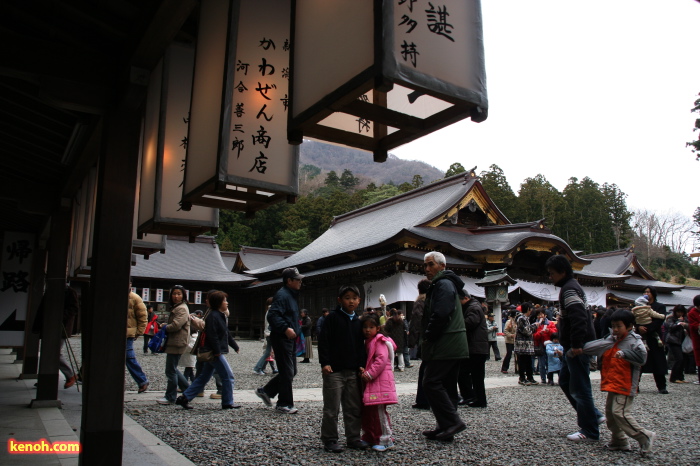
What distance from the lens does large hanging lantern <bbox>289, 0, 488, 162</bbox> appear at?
2.02m

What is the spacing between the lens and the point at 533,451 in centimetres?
429

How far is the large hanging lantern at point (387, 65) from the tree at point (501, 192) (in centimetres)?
4092

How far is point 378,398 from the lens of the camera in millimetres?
4188

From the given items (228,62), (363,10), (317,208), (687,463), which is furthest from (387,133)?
(317,208)

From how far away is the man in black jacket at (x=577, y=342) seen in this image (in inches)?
175

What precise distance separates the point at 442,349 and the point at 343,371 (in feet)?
2.96

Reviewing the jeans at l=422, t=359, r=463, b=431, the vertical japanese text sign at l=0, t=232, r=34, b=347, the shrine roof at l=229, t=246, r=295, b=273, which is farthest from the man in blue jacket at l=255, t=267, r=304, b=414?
the shrine roof at l=229, t=246, r=295, b=273

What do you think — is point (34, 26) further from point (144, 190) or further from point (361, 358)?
point (361, 358)

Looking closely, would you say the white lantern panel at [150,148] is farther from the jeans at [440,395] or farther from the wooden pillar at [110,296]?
the jeans at [440,395]

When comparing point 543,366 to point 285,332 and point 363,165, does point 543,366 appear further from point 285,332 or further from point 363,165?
point 363,165

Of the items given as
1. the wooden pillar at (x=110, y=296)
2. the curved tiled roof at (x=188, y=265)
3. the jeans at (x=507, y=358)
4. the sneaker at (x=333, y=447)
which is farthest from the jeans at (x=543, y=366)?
the curved tiled roof at (x=188, y=265)

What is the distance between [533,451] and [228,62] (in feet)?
12.8

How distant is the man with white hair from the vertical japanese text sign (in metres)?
7.37

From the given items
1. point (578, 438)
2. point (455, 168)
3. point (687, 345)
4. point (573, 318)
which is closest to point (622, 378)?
point (573, 318)
